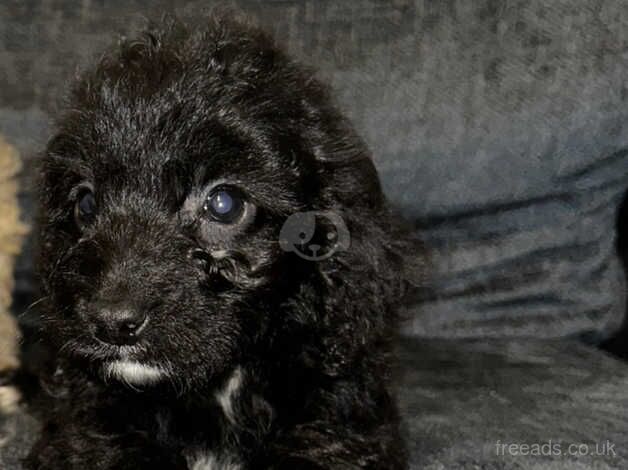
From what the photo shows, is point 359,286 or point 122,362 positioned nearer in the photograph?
point 122,362

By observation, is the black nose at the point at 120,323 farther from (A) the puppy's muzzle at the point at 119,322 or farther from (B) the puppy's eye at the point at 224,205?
(B) the puppy's eye at the point at 224,205

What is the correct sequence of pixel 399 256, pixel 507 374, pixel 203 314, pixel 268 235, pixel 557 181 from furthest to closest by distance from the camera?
pixel 557 181, pixel 507 374, pixel 399 256, pixel 268 235, pixel 203 314

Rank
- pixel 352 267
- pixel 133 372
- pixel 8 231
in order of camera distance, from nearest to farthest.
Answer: pixel 133 372
pixel 352 267
pixel 8 231

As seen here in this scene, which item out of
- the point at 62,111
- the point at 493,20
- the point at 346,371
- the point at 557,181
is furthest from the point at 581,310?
the point at 62,111

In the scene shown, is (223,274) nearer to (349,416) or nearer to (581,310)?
(349,416)

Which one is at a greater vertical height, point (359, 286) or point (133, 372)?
point (359, 286)

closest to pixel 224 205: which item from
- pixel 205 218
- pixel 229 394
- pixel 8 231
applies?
pixel 205 218

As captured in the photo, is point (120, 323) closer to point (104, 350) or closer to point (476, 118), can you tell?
point (104, 350)
